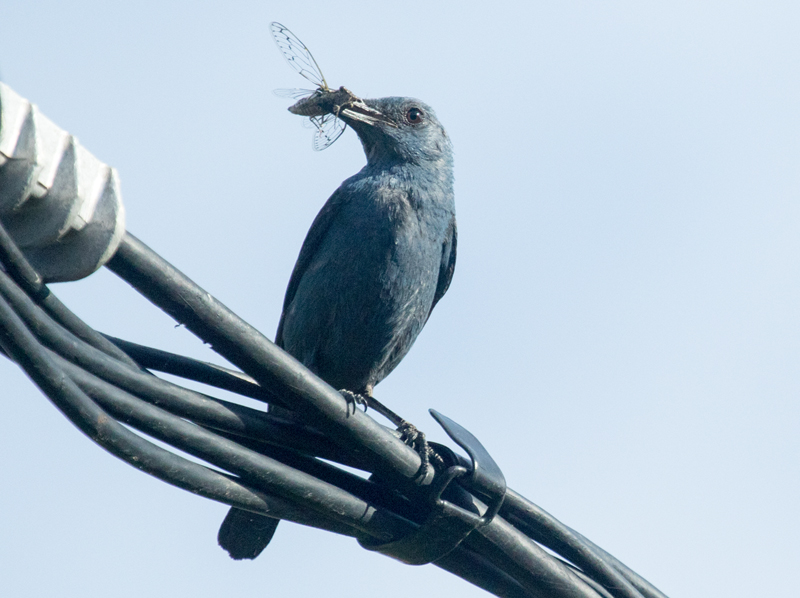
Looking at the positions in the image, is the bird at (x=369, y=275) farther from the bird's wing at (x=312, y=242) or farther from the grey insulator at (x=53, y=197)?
the grey insulator at (x=53, y=197)

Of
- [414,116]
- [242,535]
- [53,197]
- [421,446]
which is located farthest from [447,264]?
[53,197]

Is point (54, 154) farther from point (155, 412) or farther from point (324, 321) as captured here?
point (324, 321)

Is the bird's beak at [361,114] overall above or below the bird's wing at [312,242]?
above

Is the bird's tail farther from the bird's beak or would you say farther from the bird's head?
the bird's beak

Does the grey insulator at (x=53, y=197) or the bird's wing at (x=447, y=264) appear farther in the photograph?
the bird's wing at (x=447, y=264)

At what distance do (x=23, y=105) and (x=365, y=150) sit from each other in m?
4.37

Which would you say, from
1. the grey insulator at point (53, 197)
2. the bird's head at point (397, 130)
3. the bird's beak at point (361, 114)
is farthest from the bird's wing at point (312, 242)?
the grey insulator at point (53, 197)

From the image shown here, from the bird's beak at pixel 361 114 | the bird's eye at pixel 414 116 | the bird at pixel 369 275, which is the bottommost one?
the bird at pixel 369 275

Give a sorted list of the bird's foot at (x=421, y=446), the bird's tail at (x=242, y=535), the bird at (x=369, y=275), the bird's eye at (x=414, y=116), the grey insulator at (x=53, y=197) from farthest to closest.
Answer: the bird's eye at (x=414, y=116) → the bird at (x=369, y=275) → the bird's tail at (x=242, y=535) → the bird's foot at (x=421, y=446) → the grey insulator at (x=53, y=197)

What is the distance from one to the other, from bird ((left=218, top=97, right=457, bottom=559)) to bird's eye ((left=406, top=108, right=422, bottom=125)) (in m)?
0.48

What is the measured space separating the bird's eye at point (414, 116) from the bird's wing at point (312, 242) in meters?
0.87

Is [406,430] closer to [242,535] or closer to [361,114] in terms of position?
[242,535]

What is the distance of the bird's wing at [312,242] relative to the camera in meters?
5.95

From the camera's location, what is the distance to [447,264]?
20.5 ft
